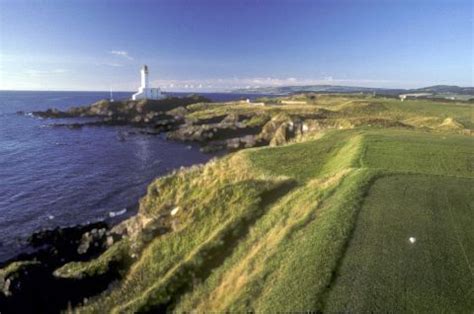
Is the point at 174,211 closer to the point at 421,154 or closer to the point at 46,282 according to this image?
the point at 46,282

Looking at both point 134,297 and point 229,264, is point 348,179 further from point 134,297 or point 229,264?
point 134,297

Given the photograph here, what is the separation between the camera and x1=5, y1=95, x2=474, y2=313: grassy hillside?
32.3 ft

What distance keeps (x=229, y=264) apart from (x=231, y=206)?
16.1 feet

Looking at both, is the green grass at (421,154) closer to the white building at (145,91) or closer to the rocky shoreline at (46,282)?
the rocky shoreline at (46,282)

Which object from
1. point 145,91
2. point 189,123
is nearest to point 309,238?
point 189,123

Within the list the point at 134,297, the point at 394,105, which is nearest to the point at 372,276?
the point at 134,297

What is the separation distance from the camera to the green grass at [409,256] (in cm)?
918

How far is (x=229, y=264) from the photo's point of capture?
13.2 metres

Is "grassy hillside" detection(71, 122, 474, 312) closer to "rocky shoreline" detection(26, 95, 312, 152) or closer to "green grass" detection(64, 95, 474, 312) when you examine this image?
"green grass" detection(64, 95, 474, 312)

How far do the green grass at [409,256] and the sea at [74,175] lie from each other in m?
19.7

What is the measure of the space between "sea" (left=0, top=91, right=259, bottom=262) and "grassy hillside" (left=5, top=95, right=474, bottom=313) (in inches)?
275

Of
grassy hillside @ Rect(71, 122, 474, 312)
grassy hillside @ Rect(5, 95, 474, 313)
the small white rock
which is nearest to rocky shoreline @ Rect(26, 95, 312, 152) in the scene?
grassy hillside @ Rect(5, 95, 474, 313)

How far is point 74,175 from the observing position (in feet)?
130

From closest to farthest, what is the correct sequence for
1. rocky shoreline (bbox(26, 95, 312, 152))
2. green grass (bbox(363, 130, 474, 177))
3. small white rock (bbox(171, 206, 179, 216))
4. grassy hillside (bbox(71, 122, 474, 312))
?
grassy hillside (bbox(71, 122, 474, 312)), small white rock (bbox(171, 206, 179, 216)), green grass (bbox(363, 130, 474, 177)), rocky shoreline (bbox(26, 95, 312, 152))
